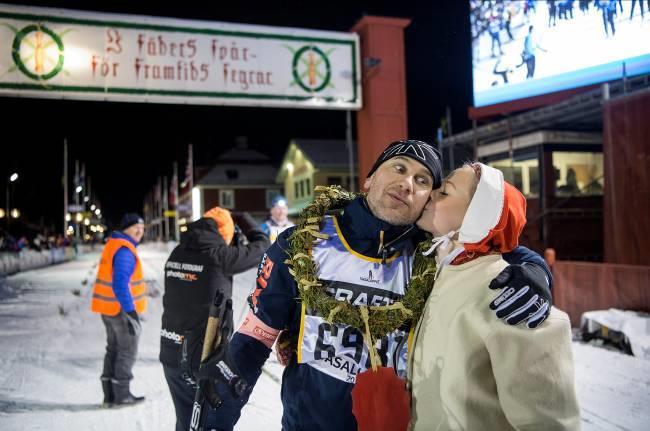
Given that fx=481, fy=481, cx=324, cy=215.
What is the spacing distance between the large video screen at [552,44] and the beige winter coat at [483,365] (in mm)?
11870

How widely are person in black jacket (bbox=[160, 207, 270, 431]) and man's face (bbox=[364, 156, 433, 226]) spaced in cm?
220

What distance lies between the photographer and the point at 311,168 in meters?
34.9

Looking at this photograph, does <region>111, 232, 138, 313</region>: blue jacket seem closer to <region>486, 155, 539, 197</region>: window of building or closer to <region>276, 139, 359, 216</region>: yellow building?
<region>486, 155, 539, 197</region>: window of building

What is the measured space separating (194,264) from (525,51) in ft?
45.9

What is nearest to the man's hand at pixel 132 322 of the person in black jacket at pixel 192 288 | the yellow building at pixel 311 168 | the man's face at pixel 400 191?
the person in black jacket at pixel 192 288

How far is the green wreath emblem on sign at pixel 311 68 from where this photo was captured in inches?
239

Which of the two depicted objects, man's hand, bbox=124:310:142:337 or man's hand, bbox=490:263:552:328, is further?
man's hand, bbox=124:310:142:337

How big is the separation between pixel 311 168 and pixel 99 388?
1154 inches

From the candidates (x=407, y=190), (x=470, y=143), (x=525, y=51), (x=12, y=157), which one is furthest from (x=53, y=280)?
(x=12, y=157)

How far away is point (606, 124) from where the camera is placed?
37.4 ft

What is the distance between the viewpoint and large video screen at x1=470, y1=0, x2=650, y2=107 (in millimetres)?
11898

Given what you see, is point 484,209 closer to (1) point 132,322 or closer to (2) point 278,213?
(1) point 132,322

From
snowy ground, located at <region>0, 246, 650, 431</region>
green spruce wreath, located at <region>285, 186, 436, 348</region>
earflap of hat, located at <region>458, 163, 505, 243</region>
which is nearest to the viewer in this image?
earflap of hat, located at <region>458, 163, 505, 243</region>

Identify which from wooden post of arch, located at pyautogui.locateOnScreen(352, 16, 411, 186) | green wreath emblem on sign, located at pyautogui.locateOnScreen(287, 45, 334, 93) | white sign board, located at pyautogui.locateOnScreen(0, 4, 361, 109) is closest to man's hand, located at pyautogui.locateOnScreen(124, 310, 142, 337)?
white sign board, located at pyautogui.locateOnScreen(0, 4, 361, 109)
